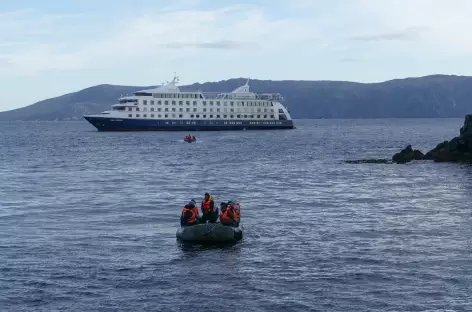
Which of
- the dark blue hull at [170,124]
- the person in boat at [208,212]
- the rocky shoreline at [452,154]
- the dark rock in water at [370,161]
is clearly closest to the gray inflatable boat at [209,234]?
the person in boat at [208,212]

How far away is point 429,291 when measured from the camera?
877 inches

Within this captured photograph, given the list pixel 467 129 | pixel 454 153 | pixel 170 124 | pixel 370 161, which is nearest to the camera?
pixel 467 129

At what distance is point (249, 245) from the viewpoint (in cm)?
2928

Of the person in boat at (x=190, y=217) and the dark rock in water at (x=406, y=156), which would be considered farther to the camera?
the dark rock in water at (x=406, y=156)

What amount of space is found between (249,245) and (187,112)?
117370mm

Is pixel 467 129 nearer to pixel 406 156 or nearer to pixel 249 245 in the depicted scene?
pixel 406 156

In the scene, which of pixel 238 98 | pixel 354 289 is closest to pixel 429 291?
pixel 354 289

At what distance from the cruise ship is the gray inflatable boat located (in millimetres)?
111838

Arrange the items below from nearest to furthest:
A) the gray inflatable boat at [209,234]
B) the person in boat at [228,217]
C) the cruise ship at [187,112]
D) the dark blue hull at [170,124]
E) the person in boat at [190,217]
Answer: the gray inflatable boat at [209,234] → the person in boat at [228,217] → the person in boat at [190,217] → the cruise ship at [187,112] → the dark blue hull at [170,124]

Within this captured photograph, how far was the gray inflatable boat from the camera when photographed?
1155 inches

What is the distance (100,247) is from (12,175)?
112ft

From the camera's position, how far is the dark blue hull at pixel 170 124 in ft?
467

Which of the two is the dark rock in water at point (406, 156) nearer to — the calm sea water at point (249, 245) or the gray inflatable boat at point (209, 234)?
the calm sea water at point (249, 245)

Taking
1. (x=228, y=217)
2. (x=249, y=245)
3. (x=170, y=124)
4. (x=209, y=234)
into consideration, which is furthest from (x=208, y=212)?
(x=170, y=124)
